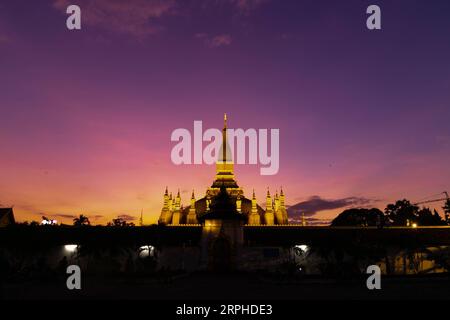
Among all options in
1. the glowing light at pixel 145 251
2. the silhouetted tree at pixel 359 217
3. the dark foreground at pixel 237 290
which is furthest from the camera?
the silhouetted tree at pixel 359 217

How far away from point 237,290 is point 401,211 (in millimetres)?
78447

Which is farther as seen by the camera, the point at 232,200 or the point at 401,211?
the point at 401,211

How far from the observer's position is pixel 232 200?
239 feet

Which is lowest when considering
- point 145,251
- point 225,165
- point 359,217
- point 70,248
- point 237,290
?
point 237,290

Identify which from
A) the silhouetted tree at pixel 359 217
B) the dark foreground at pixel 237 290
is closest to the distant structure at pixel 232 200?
the silhouetted tree at pixel 359 217

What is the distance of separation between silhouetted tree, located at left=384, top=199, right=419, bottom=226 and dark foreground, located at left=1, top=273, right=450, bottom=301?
6749cm

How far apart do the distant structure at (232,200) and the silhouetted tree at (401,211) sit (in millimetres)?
26076

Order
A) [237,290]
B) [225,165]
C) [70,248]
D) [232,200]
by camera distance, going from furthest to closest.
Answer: [225,165], [232,200], [70,248], [237,290]

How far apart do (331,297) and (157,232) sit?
73.3 ft

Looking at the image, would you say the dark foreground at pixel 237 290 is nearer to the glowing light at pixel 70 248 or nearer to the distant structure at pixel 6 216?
the glowing light at pixel 70 248

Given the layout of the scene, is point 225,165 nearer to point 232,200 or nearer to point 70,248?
point 232,200

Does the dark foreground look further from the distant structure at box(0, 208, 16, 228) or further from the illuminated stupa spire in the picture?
the illuminated stupa spire

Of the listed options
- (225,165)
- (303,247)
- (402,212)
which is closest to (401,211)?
(402,212)

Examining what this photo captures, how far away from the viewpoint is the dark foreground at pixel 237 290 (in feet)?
61.0
